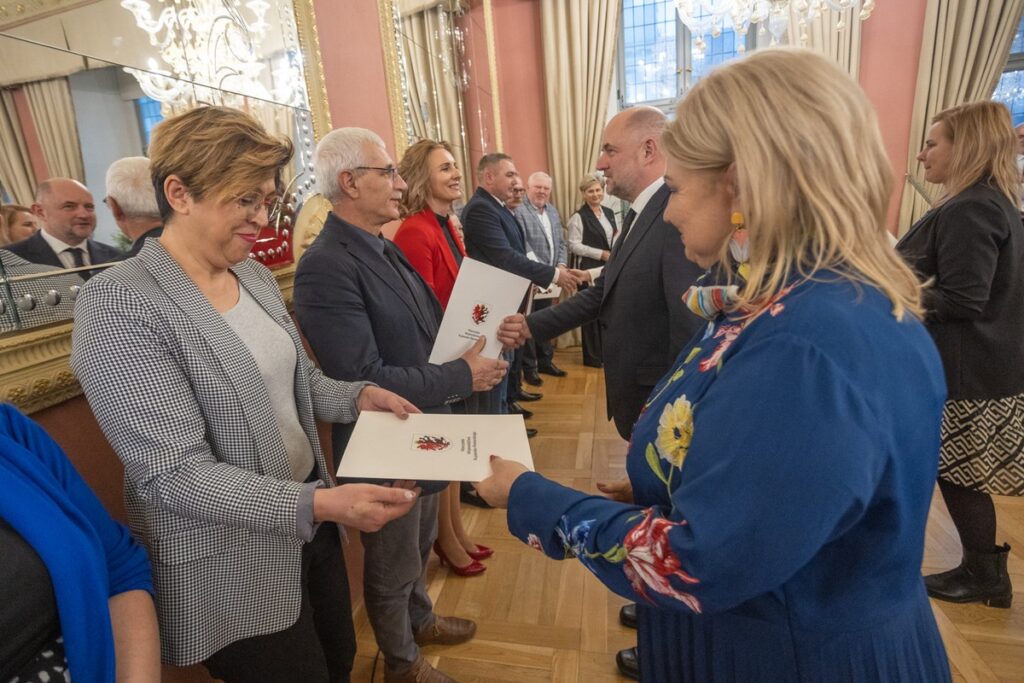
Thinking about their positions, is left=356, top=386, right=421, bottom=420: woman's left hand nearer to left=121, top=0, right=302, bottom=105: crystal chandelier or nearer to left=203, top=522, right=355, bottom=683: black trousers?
left=203, top=522, right=355, bottom=683: black trousers

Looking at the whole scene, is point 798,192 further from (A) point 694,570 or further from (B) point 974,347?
(B) point 974,347

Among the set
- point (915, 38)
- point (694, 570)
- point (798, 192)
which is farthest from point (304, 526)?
point (915, 38)

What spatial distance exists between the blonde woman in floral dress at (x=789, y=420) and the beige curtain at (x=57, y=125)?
1.14m

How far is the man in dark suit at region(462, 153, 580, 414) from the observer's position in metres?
3.36

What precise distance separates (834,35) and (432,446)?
609 centimetres

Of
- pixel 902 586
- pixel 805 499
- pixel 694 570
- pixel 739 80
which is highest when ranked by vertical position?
pixel 739 80

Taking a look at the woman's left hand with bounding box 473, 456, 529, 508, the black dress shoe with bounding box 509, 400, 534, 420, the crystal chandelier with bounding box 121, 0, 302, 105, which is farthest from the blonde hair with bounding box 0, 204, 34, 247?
the black dress shoe with bounding box 509, 400, 534, 420

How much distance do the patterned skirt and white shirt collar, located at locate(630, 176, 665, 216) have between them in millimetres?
1314

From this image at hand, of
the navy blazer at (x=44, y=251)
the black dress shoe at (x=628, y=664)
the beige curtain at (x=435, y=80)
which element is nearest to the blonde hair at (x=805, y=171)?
the navy blazer at (x=44, y=251)

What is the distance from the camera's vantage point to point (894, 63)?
535cm

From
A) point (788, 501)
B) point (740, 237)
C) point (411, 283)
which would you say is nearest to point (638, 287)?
point (411, 283)

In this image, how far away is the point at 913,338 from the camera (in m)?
0.69

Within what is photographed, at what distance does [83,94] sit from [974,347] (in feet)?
8.65

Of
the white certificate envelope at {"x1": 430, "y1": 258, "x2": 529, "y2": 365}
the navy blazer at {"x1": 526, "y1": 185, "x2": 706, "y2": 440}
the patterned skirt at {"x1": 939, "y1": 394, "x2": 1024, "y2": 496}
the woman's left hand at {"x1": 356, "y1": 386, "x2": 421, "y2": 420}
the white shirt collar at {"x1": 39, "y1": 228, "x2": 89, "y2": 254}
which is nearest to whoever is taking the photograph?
the white shirt collar at {"x1": 39, "y1": 228, "x2": 89, "y2": 254}
